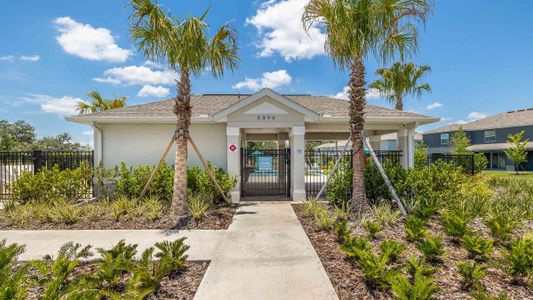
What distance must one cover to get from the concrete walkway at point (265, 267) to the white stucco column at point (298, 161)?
133 inches

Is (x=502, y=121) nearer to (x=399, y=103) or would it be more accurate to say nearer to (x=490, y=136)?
(x=490, y=136)

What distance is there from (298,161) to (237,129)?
2.89 metres

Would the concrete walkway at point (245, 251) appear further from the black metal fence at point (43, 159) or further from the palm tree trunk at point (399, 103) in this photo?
the palm tree trunk at point (399, 103)

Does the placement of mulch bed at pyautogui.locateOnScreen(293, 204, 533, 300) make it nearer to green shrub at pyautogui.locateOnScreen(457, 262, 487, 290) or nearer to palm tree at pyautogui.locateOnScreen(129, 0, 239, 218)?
green shrub at pyautogui.locateOnScreen(457, 262, 487, 290)

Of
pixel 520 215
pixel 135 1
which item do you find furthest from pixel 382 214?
pixel 135 1

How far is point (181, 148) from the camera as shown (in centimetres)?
803

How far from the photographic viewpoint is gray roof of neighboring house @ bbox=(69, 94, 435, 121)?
11.0m

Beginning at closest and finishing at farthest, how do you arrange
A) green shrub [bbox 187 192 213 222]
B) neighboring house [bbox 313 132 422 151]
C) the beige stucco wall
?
green shrub [bbox 187 192 213 222]
the beige stucco wall
neighboring house [bbox 313 132 422 151]

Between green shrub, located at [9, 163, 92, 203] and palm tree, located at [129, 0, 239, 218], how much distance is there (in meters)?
4.49

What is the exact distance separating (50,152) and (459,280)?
1414cm

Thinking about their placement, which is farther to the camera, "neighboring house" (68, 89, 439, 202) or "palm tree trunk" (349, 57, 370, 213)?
"neighboring house" (68, 89, 439, 202)

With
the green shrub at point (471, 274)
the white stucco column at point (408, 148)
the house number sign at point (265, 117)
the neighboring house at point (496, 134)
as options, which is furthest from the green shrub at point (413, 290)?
the neighboring house at point (496, 134)

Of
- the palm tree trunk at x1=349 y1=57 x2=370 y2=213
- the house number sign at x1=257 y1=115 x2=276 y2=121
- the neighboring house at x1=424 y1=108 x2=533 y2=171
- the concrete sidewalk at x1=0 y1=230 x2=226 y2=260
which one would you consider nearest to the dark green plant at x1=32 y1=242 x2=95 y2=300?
the concrete sidewalk at x1=0 y1=230 x2=226 y2=260


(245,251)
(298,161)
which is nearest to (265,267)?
(245,251)
